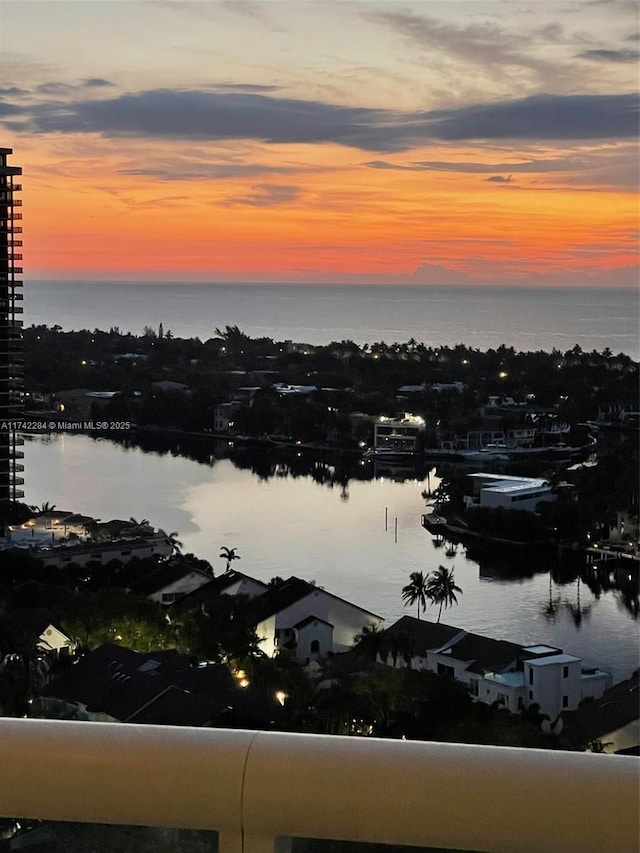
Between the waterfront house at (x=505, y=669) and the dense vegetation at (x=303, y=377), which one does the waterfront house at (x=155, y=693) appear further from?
the dense vegetation at (x=303, y=377)

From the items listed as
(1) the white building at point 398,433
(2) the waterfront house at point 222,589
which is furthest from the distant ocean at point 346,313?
(2) the waterfront house at point 222,589

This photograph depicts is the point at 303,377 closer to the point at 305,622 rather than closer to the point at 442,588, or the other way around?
the point at 442,588

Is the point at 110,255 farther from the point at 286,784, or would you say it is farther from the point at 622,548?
the point at 286,784

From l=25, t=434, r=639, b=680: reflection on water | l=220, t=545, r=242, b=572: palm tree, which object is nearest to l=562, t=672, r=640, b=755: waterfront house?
l=25, t=434, r=639, b=680: reflection on water

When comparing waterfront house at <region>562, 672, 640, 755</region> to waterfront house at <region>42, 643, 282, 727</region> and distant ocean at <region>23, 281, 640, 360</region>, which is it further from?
distant ocean at <region>23, 281, 640, 360</region>

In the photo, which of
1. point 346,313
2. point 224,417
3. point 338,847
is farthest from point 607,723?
point 346,313

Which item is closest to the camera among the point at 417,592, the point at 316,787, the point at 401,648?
the point at 316,787

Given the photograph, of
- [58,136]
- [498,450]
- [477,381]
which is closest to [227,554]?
[498,450]
